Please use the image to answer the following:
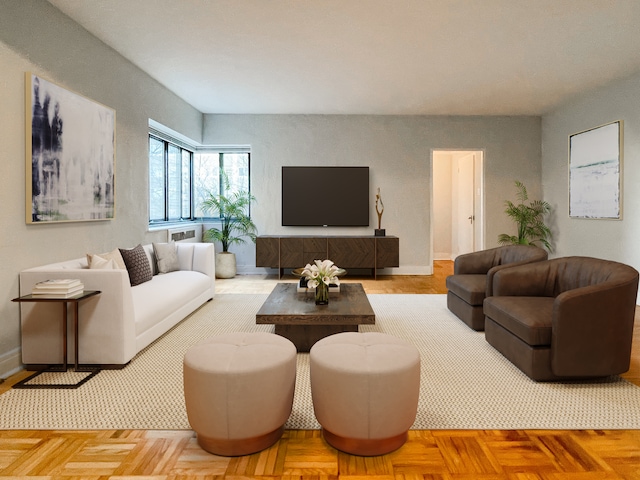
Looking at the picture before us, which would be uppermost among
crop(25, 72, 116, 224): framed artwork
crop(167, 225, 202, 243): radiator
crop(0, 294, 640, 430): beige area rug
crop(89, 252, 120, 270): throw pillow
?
crop(25, 72, 116, 224): framed artwork

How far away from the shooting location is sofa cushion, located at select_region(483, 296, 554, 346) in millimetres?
2723

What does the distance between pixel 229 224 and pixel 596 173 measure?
542 centimetres

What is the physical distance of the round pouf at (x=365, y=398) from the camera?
187cm

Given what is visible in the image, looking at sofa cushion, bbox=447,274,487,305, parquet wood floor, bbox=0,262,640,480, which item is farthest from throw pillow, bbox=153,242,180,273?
sofa cushion, bbox=447,274,487,305

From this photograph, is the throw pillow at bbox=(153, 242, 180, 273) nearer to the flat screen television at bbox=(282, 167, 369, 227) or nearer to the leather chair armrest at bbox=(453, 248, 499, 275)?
the flat screen television at bbox=(282, 167, 369, 227)

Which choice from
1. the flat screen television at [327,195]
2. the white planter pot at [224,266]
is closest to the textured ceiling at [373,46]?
the flat screen television at [327,195]

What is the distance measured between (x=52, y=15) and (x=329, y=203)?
4.76m

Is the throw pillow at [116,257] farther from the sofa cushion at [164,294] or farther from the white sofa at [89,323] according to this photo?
the white sofa at [89,323]

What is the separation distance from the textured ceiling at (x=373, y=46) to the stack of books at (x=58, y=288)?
2.19 metres

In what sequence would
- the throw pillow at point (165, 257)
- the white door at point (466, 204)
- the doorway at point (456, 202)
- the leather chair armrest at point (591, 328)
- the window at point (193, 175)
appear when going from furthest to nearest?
the white door at point (466, 204)
the doorway at point (456, 202)
the window at point (193, 175)
the throw pillow at point (165, 257)
the leather chair armrest at point (591, 328)

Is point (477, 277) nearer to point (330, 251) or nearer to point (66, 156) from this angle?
point (330, 251)

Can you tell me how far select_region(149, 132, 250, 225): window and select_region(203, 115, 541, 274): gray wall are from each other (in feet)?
0.98

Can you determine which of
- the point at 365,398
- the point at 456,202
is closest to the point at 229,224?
the point at 456,202

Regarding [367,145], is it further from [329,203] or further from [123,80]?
[123,80]
